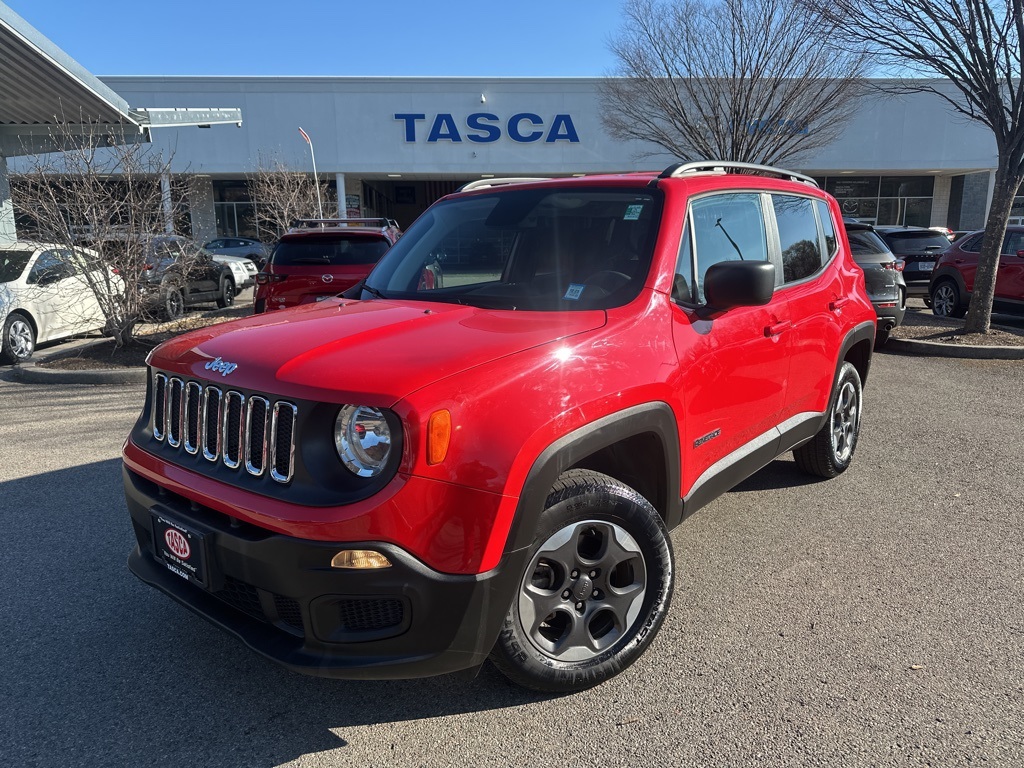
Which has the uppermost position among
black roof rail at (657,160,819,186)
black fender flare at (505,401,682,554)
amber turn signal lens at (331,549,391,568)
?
black roof rail at (657,160,819,186)

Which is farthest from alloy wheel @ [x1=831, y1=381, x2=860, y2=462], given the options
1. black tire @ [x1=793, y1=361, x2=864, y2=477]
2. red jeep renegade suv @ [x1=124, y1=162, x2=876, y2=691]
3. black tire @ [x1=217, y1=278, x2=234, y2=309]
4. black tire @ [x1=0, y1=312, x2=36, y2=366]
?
black tire @ [x1=217, y1=278, x2=234, y2=309]

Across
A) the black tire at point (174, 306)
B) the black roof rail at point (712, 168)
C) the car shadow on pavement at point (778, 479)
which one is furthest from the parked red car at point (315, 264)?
the black roof rail at point (712, 168)

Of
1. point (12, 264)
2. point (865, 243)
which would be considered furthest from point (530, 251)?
point (12, 264)

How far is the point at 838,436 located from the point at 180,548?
13.6 feet

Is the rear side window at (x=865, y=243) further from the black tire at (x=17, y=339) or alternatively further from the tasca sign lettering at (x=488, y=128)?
the tasca sign lettering at (x=488, y=128)

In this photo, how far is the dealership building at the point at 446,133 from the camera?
2781 cm

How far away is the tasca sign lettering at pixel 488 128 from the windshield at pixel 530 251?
26000 millimetres

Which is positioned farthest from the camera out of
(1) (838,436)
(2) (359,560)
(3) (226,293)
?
(3) (226,293)

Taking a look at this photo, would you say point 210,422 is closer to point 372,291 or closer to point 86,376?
point 372,291

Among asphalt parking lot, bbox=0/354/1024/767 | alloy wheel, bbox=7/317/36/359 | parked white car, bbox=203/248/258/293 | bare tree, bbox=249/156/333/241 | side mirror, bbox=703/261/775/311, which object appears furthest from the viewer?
bare tree, bbox=249/156/333/241

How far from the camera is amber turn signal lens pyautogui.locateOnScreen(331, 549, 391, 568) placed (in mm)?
2090

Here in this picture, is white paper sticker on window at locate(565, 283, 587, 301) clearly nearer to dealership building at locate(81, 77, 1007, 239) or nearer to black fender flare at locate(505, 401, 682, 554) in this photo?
black fender flare at locate(505, 401, 682, 554)

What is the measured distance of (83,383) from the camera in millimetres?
8477

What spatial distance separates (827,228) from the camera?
4617mm
